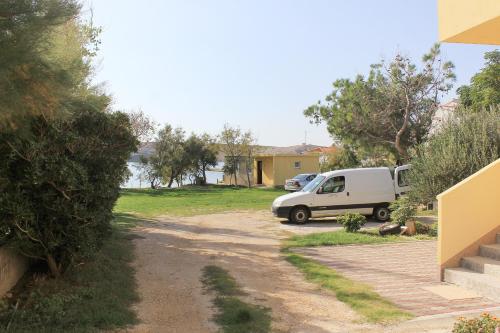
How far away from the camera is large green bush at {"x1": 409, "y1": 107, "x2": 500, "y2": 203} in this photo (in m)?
14.4

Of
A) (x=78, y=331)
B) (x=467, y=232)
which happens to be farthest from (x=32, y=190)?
(x=467, y=232)

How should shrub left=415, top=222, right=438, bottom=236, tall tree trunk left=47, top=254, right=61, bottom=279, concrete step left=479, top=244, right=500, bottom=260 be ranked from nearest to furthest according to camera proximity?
1. tall tree trunk left=47, top=254, right=61, bottom=279
2. concrete step left=479, top=244, right=500, bottom=260
3. shrub left=415, top=222, right=438, bottom=236

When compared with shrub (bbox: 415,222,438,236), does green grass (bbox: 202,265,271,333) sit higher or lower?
lower

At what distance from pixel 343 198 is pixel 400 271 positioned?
8.75 metres

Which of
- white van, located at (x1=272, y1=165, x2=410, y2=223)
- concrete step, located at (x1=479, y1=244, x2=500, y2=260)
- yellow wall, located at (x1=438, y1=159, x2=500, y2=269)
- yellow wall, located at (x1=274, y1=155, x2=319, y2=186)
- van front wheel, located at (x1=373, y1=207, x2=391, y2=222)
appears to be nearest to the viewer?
concrete step, located at (x1=479, y1=244, x2=500, y2=260)

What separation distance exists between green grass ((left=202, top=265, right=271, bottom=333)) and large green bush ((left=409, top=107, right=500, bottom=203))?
9.23 m

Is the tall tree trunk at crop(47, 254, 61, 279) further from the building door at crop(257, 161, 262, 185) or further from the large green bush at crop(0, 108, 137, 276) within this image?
the building door at crop(257, 161, 262, 185)

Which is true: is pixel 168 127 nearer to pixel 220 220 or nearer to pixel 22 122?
pixel 220 220

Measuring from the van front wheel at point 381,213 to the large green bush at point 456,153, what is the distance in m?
1.79

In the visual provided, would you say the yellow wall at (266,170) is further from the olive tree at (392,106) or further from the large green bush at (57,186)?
the large green bush at (57,186)

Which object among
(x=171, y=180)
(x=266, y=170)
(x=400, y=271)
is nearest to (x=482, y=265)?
(x=400, y=271)

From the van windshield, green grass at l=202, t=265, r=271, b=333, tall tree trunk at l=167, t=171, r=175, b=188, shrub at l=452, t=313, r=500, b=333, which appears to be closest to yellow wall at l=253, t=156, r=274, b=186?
tall tree trunk at l=167, t=171, r=175, b=188

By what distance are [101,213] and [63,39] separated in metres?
2.64

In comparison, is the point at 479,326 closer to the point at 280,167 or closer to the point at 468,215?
the point at 468,215
